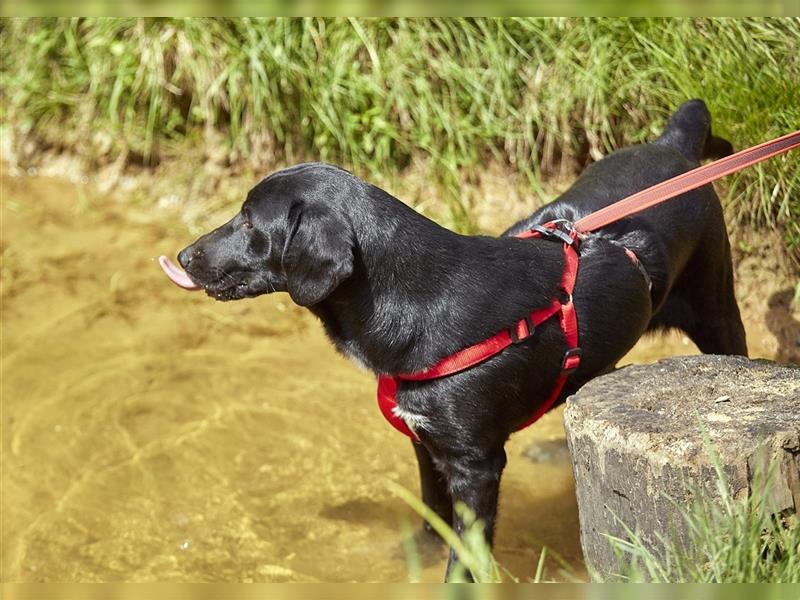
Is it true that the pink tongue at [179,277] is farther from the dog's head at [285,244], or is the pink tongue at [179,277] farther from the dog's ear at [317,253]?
the dog's ear at [317,253]

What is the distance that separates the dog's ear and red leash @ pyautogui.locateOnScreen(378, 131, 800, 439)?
40cm

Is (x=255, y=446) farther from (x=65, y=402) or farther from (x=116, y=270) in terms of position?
(x=116, y=270)

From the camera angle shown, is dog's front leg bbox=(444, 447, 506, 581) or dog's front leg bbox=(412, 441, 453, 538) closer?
dog's front leg bbox=(444, 447, 506, 581)

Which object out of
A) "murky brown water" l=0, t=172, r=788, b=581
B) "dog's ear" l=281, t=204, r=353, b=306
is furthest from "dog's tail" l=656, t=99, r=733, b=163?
"dog's ear" l=281, t=204, r=353, b=306

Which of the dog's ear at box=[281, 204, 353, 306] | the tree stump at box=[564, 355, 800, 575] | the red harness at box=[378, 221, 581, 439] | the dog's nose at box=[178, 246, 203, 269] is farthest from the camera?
the dog's nose at box=[178, 246, 203, 269]

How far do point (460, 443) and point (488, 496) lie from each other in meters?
0.22

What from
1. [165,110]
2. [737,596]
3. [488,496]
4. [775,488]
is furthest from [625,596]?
[165,110]

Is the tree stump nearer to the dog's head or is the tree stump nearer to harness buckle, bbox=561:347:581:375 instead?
harness buckle, bbox=561:347:581:375

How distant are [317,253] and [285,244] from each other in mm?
150

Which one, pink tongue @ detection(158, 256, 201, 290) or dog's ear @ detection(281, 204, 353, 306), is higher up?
dog's ear @ detection(281, 204, 353, 306)

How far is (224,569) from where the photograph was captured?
4070mm

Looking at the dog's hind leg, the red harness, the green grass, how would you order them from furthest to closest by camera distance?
the green grass, the dog's hind leg, the red harness

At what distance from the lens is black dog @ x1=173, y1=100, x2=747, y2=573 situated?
334 centimetres

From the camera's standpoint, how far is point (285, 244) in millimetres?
3371
